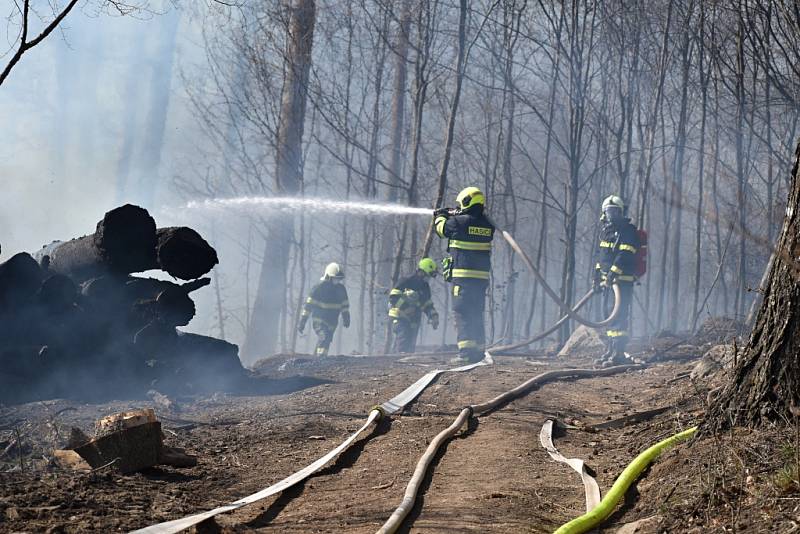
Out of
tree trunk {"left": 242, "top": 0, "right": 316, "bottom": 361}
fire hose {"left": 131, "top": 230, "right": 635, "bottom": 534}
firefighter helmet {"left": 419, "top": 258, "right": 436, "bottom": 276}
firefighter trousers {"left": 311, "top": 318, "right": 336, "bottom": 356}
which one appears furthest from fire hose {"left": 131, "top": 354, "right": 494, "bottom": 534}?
tree trunk {"left": 242, "top": 0, "right": 316, "bottom": 361}

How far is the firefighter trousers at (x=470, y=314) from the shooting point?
1248 cm

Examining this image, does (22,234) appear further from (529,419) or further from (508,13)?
(529,419)

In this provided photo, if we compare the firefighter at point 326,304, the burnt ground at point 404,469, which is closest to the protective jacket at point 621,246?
the burnt ground at point 404,469

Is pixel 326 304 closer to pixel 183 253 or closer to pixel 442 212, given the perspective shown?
pixel 442 212

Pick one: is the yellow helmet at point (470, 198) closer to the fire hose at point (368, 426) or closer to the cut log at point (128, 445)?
the fire hose at point (368, 426)

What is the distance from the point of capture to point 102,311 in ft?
29.5

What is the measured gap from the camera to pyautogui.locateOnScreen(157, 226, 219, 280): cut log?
870 cm

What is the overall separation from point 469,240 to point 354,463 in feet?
22.6

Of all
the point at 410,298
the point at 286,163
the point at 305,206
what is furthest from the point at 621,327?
the point at 305,206

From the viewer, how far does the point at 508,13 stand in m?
19.1

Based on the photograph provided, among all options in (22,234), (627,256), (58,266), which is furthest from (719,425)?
(22,234)

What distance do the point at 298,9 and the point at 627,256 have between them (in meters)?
9.29

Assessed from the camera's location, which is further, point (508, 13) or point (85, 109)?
point (85, 109)

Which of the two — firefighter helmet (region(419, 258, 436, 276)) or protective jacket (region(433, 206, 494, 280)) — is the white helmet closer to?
firefighter helmet (region(419, 258, 436, 276))
